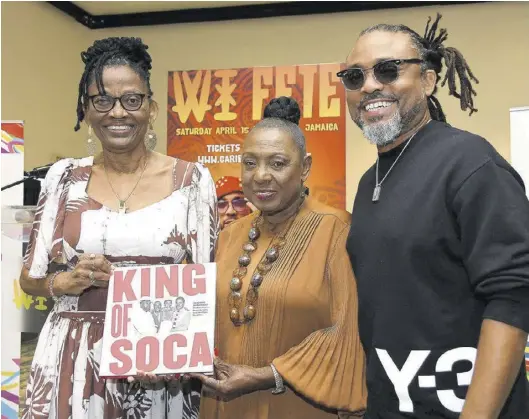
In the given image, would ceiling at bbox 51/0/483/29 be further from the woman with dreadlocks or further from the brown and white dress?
the brown and white dress

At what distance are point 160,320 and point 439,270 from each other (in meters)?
0.90

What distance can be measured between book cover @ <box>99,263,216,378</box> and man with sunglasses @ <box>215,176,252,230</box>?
2420 mm

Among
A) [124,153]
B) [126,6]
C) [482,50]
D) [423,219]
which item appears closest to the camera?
[423,219]

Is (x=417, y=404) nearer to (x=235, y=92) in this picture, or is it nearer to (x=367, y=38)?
(x=367, y=38)

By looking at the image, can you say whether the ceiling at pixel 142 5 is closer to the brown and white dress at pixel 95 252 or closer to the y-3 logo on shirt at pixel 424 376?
the brown and white dress at pixel 95 252

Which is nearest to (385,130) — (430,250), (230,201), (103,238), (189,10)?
(430,250)

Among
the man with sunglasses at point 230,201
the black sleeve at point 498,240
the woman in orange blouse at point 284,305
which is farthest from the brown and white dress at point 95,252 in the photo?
the man with sunglasses at point 230,201

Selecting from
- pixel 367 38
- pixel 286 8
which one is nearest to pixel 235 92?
pixel 286 8

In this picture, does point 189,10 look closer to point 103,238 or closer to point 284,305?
point 103,238

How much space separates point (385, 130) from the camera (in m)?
1.75

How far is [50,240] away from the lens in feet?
7.19

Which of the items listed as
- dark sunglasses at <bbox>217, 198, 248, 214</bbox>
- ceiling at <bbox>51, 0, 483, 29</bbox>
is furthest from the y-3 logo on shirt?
ceiling at <bbox>51, 0, 483, 29</bbox>

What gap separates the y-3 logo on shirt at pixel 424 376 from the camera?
5.04 feet

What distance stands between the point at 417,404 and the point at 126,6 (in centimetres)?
645
